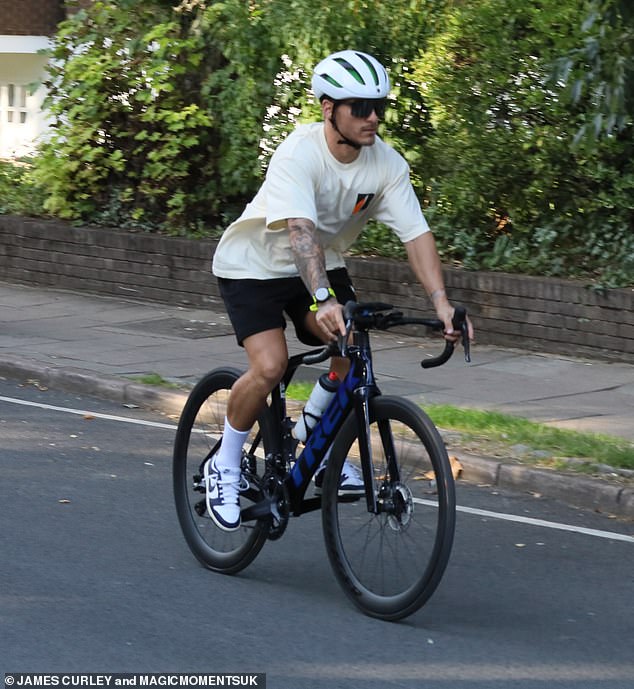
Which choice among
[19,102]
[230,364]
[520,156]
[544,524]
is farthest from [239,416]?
[19,102]

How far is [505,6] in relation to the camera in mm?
11656

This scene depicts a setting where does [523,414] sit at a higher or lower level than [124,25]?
lower

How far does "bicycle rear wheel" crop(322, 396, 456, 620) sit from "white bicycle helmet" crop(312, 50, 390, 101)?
1093 mm

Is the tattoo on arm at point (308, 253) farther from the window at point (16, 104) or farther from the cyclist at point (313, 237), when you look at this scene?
the window at point (16, 104)

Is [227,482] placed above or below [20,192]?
A: below

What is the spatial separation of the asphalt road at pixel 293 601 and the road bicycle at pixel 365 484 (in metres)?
0.16

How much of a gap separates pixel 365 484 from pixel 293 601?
0.56m

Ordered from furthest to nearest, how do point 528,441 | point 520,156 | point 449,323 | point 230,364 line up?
point 520,156, point 230,364, point 528,441, point 449,323

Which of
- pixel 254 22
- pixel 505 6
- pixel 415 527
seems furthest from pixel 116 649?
pixel 254 22

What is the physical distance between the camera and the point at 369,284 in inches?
484

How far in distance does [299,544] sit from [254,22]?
8216 mm

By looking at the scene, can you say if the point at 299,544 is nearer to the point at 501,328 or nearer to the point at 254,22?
the point at 501,328

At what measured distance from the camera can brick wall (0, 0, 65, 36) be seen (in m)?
23.7

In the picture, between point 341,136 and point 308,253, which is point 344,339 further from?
point 341,136
